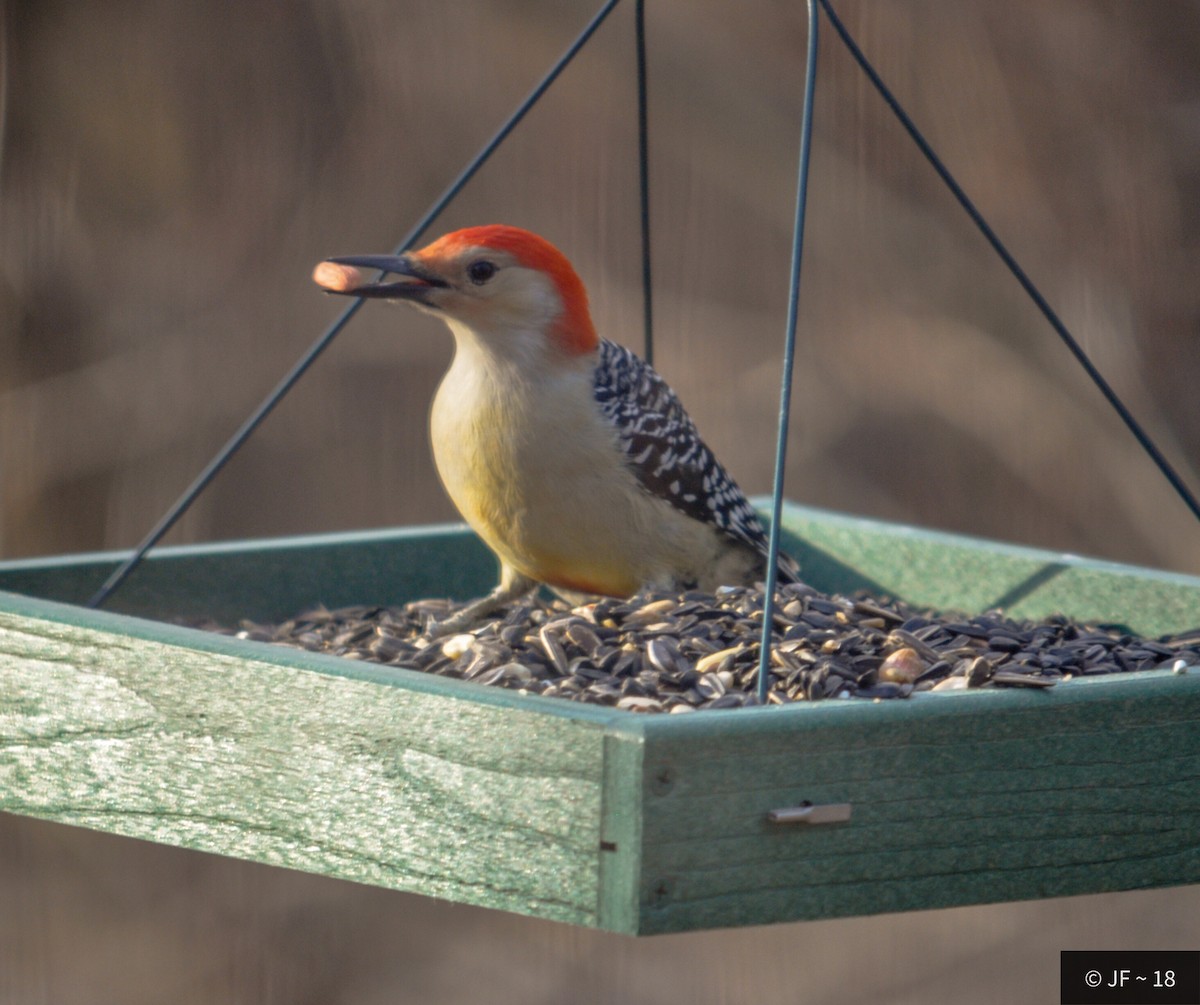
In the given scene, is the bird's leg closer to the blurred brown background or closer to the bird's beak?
the bird's beak

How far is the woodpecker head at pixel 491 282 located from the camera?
11.8 feet

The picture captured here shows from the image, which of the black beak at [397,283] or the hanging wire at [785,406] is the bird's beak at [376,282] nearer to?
the black beak at [397,283]

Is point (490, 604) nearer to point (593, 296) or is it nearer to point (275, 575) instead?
point (275, 575)

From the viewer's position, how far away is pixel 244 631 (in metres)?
3.99

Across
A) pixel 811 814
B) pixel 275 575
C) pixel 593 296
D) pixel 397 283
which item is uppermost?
pixel 593 296

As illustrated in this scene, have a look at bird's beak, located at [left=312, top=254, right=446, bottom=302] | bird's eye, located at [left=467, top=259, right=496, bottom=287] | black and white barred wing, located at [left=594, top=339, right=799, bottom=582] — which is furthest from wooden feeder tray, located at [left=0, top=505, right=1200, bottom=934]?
black and white barred wing, located at [left=594, top=339, right=799, bottom=582]

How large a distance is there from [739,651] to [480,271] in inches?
40.5

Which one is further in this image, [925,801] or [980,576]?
[980,576]

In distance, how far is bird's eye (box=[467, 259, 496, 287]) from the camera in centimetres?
362

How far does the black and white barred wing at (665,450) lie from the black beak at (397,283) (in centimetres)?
43

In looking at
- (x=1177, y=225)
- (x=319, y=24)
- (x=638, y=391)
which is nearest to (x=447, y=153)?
(x=319, y=24)

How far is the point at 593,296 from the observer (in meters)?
7.80
